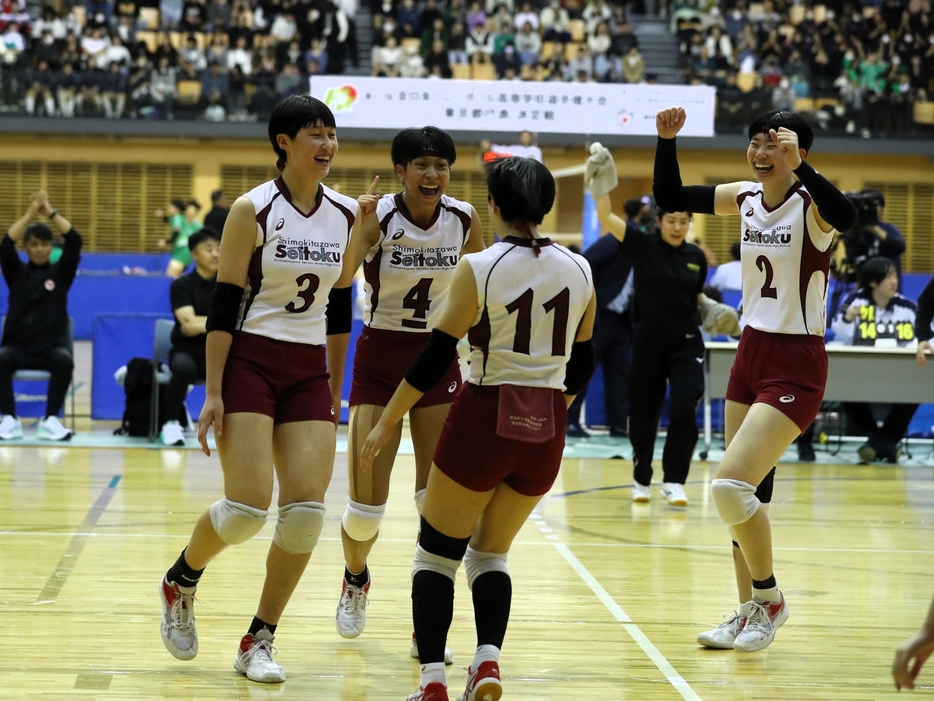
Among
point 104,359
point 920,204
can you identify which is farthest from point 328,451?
point 920,204

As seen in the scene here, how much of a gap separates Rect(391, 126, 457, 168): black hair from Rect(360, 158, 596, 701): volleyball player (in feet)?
2.69

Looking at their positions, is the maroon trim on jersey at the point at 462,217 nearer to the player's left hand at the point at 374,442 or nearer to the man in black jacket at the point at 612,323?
the player's left hand at the point at 374,442

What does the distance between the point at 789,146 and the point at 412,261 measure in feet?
4.70

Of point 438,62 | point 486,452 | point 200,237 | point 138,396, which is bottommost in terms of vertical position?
point 138,396

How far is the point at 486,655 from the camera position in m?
3.35

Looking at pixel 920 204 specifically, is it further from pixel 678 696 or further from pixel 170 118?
pixel 678 696

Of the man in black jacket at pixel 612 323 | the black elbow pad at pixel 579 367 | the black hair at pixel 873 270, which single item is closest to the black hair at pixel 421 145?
the black elbow pad at pixel 579 367

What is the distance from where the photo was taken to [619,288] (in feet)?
34.0

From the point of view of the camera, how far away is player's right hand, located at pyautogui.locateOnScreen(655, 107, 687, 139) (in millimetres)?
4473

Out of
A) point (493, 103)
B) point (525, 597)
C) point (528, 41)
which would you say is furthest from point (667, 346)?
point (528, 41)

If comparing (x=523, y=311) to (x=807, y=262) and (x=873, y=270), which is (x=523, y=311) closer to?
(x=807, y=262)

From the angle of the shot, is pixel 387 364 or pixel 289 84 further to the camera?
pixel 289 84

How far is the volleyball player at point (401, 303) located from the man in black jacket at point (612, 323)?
5984 millimetres

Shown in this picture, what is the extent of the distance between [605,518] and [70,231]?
16.6 feet
